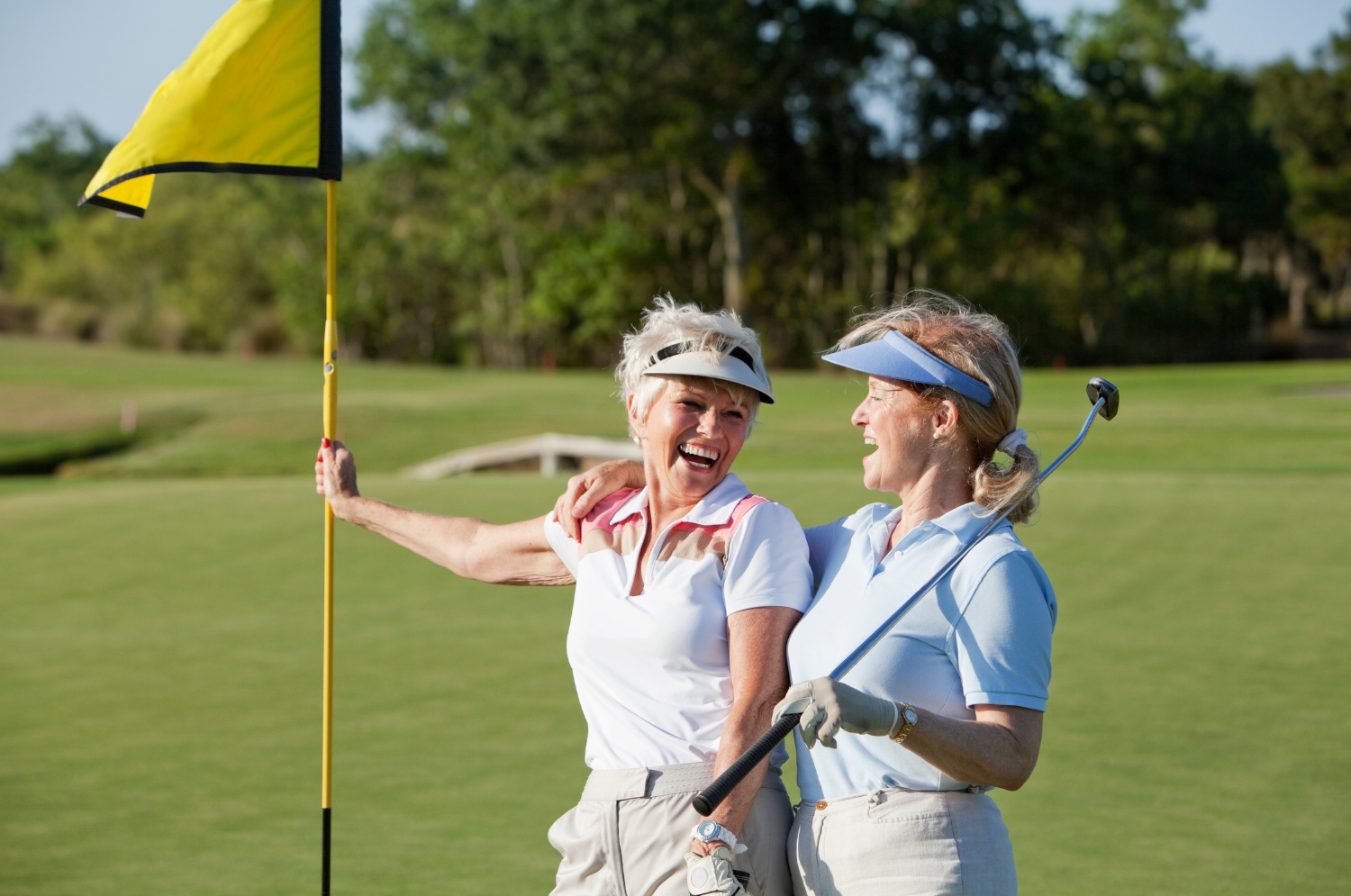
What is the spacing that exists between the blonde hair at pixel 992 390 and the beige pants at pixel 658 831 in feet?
2.04

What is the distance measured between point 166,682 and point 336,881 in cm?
275

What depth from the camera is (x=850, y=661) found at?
7.08 feet

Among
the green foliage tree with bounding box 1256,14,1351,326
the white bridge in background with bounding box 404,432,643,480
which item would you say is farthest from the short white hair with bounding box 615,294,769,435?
the green foliage tree with bounding box 1256,14,1351,326

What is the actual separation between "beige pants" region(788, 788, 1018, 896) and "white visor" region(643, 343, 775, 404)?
71 centimetres

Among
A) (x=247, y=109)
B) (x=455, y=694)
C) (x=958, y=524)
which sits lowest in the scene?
(x=455, y=694)

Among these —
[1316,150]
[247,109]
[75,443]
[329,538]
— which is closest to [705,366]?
[329,538]

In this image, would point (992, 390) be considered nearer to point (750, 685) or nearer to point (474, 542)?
point (750, 685)

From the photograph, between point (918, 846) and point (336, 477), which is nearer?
point (918, 846)

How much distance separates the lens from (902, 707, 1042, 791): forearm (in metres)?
2.04

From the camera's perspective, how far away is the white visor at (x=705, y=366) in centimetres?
243

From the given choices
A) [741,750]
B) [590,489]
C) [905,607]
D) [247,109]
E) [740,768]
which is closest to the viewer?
[740,768]

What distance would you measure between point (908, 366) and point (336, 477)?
166cm

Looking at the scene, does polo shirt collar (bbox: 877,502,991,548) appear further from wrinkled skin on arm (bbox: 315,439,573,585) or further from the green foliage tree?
the green foliage tree

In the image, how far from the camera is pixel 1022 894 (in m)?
3.84
